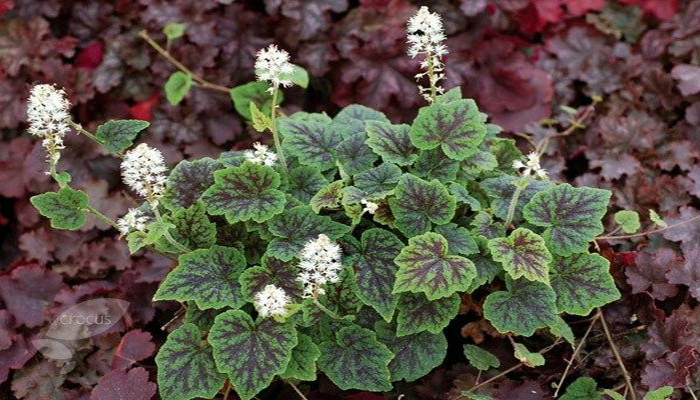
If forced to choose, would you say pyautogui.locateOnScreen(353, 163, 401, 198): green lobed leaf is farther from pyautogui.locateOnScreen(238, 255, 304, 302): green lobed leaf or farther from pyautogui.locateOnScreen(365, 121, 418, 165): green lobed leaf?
pyautogui.locateOnScreen(238, 255, 304, 302): green lobed leaf

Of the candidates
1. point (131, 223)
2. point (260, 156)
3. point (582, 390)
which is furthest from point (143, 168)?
point (582, 390)

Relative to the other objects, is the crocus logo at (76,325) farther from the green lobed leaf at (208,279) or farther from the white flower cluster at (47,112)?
the white flower cluster at (47,112)

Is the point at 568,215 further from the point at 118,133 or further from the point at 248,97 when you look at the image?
the point at 248,97

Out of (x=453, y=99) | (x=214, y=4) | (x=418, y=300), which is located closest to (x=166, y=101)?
(x=214, y=4)

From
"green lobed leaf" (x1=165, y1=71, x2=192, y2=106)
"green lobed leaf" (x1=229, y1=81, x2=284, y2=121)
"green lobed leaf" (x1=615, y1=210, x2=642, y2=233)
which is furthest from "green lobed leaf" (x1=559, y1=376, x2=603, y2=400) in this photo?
"green lobed leaf" (x1=165, y1=71, x2=192, y2=106)

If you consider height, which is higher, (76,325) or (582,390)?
(582,390)

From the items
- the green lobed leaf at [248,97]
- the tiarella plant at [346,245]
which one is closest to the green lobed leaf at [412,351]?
the tiarella plant at [346,245]
